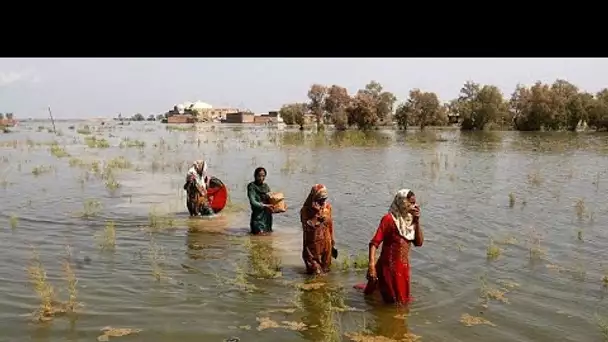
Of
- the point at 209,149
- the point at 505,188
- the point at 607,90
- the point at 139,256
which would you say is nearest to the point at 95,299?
the point at 139,256

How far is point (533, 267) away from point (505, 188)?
839cm

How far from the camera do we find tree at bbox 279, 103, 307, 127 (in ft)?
213

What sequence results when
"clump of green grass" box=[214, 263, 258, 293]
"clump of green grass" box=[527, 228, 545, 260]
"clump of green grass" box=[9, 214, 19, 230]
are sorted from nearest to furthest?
"clump of green grass" box=[214, 263, 258, 293], "clump of green grass" box=[527, 228, 545, 260], "clump of green grass" box=[9, 214, 19, 230]

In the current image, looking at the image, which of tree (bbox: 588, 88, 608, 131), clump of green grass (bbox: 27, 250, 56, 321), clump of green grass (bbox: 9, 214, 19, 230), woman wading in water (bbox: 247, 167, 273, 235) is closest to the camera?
clump of green grass (bbox: 27, 250, 56, 321)

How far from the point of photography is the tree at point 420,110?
62531mm

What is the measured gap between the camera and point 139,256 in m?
9.11

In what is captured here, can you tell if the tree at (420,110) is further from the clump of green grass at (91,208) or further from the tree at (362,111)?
the clump of green grass at (91,208)

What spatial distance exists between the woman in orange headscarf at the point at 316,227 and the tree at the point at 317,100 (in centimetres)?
5610

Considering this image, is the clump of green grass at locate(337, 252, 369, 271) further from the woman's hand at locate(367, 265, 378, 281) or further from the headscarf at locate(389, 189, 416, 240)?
the headscarf at locate(389, 189, 416, 240)

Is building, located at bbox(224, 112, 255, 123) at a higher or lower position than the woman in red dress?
higher

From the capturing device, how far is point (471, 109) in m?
60.8

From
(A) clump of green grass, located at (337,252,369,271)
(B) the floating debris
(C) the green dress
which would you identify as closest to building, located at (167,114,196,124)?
(C) the green dress

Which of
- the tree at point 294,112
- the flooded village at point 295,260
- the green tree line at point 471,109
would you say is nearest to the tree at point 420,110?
the green tree line at point 471,109

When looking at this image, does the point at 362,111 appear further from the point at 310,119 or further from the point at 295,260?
the point at 295,260
